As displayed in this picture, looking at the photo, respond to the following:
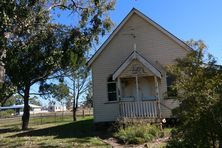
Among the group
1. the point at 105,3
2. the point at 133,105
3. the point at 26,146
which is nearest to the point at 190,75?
the point at 26,146

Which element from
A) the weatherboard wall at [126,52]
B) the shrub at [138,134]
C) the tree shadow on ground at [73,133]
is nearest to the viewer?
the shrub at [138,134]

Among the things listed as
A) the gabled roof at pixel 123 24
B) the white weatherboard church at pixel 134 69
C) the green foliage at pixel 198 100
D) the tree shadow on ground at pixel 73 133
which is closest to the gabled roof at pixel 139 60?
the white weatherboard church at pixel 134 69

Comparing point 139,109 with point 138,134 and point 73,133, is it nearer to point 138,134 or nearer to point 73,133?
point 73,133

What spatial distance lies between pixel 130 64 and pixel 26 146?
8.87 metres

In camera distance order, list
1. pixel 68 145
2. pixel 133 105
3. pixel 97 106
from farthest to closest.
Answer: pixel 97 106
pixel 133 105
pixel 68 145

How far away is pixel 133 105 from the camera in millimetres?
22281

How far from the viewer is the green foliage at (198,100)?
9594mm

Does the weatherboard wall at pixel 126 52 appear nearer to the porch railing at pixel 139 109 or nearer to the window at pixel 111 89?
the window at pixel 111 89

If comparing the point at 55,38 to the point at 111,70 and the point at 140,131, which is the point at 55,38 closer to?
the point at 111,70

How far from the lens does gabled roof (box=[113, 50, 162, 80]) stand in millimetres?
21984

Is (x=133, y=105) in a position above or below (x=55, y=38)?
below

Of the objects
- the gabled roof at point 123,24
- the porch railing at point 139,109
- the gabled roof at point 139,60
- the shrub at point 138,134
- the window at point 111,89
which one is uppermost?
the gabled roof at point 123,24

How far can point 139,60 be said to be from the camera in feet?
73.3

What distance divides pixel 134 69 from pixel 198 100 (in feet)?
42.5
